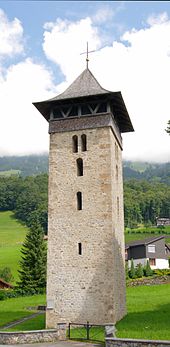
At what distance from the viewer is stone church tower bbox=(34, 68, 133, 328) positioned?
22609 millimetres

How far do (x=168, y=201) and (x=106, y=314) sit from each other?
12419cm

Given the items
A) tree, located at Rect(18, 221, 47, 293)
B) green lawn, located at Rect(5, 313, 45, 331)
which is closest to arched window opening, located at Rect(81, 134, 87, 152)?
green lawn, located at Rect(5, 313, 45, 331)

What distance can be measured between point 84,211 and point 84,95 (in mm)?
7309

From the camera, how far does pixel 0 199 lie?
138 metres

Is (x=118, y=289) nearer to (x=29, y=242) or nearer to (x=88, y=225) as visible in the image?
(x=88, y=225)

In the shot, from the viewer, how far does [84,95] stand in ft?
82.0

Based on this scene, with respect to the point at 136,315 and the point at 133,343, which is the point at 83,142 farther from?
the point at 133,343

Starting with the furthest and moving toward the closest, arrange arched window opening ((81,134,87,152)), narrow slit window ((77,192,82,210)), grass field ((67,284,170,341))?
arched window opening ((81,134,87,152)) < narrow slit window ((77,192,82,210)) < grass field ((67,284,170,341))

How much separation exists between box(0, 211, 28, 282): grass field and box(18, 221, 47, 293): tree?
1051 cm

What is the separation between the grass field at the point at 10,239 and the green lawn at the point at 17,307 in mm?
16991

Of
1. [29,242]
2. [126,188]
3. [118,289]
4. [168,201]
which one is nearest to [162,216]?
[168,201]

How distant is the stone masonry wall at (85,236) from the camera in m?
22.5

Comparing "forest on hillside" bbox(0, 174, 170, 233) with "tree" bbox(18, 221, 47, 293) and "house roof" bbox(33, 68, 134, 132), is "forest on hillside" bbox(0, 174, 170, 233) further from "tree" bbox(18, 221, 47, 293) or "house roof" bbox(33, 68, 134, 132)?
"house roof" bbox(33, 68, 134, 132)

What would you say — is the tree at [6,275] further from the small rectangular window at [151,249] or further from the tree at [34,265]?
the small rectangular window at [151,249]
